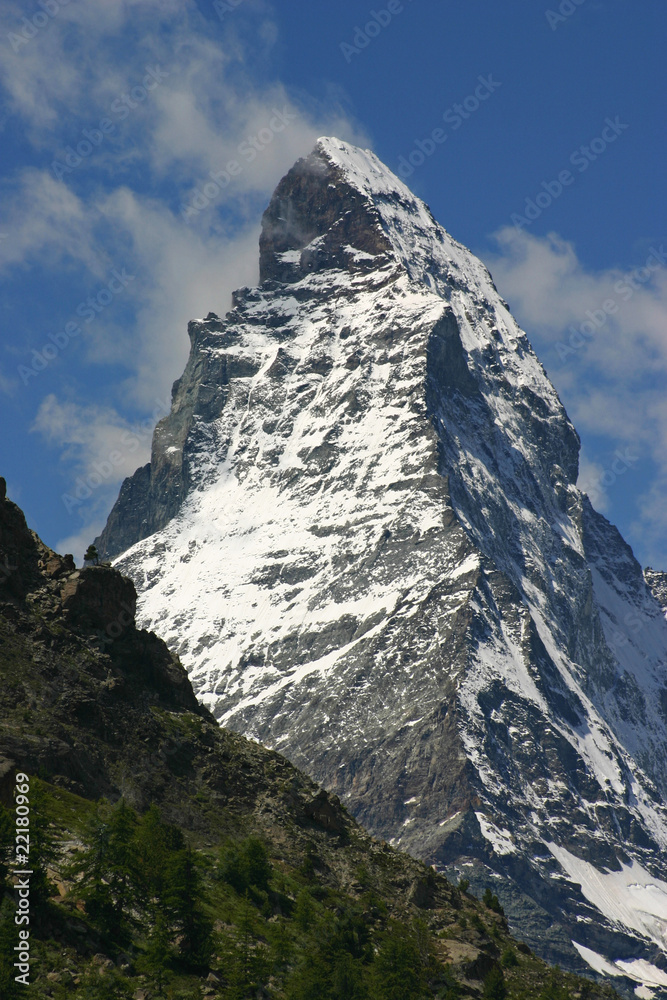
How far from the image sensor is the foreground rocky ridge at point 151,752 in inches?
2992

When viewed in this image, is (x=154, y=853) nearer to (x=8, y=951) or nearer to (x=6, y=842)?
(x=6, y=842)

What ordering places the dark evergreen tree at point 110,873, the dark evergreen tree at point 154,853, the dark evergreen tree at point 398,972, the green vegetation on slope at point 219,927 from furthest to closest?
the dark evergreen tree at point 398,972 < the dark evergreen tree at point 154,853 < the dark evergreen tree at point 110,873 < the green vegetation on slope at point 219,927

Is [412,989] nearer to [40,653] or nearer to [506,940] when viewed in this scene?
[506,940]

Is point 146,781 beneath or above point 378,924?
above

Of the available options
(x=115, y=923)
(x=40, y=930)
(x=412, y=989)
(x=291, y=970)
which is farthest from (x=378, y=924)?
(x=40, y=930)

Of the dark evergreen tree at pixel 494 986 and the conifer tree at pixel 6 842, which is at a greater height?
the conifer tree at pixel 6 842

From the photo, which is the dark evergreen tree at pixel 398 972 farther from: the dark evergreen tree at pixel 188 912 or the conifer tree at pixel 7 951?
the conifer tree at pixel 7 951

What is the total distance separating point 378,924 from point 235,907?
1184cm

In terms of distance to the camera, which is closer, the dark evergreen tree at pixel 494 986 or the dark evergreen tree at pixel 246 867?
the dark evergreen tree at pixel 246 867

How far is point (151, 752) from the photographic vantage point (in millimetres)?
80875

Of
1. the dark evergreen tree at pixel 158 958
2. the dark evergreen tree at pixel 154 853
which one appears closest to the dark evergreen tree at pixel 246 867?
the dark evergreen tree at pixel 154 853

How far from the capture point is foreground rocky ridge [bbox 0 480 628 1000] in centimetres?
7600

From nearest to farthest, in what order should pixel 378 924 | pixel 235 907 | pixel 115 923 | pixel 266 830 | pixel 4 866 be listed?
pixel 4 866 → pixel 115 923 → pixel 235 907 → pixel 378 924 → pixel 266 830

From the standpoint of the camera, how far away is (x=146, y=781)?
258 feet
